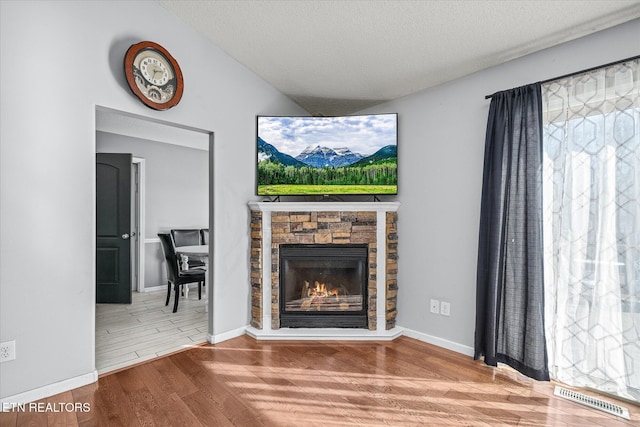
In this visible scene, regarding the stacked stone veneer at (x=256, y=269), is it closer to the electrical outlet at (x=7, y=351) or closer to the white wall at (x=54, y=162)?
the white wall at (x=54, y=162)

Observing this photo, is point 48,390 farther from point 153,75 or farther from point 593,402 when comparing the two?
point 593,402

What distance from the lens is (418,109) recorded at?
10.1 ft

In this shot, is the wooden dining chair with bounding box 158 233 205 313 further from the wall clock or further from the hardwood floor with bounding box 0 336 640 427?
the wall clock

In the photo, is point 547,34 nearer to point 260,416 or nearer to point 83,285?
point 260,416

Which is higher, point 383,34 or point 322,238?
point 383,34

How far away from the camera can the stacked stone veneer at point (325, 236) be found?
3.08 m

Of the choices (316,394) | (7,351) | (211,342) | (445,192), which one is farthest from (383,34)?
(7,351)

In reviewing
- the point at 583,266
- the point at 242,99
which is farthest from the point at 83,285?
the point at 583,266

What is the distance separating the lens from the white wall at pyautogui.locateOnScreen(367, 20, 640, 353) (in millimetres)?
2645

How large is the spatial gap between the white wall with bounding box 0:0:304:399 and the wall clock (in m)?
0.08

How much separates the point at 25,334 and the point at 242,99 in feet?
7.72

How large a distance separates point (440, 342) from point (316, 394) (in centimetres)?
132

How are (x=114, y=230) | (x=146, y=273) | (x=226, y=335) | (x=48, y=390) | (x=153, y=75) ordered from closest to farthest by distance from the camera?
(x=48, y=390) → (x=153, y=75) → (x=226, y=335) → (x=114, y=230) → (x=146, y=273)

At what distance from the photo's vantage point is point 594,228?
2074mm
